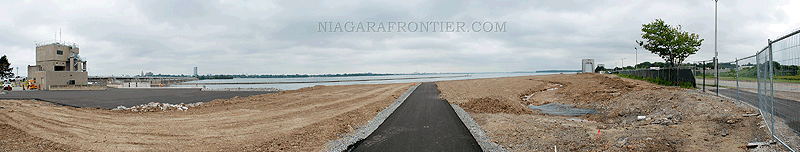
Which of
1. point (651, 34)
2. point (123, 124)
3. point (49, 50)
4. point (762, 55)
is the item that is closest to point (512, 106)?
point (762, 55)

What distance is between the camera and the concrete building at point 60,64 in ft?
149

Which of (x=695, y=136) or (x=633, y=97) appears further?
(x=633, y=97)

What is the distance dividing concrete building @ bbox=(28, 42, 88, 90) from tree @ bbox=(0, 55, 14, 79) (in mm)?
24188

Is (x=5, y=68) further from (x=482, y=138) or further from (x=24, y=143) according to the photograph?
(x=482, y=138)

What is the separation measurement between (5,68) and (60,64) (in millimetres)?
33928

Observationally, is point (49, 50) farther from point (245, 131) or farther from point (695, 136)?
point (695, 136)

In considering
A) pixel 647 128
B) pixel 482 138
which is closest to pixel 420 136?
pixel 482 138

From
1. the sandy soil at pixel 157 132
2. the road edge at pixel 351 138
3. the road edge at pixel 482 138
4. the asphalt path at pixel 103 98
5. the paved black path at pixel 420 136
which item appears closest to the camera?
the road edge at pixel 482 138

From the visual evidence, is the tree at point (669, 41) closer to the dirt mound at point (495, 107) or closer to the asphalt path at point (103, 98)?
the dirt mound at point (495, 107)

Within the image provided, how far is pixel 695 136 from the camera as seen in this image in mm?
7105

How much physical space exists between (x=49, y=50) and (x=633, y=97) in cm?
7476

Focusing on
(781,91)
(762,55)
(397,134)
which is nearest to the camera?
(781,91)

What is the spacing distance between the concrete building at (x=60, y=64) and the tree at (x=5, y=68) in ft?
79.4

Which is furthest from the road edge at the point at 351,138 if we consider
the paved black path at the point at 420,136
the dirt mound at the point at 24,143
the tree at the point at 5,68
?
the tree at the point at 5,68
